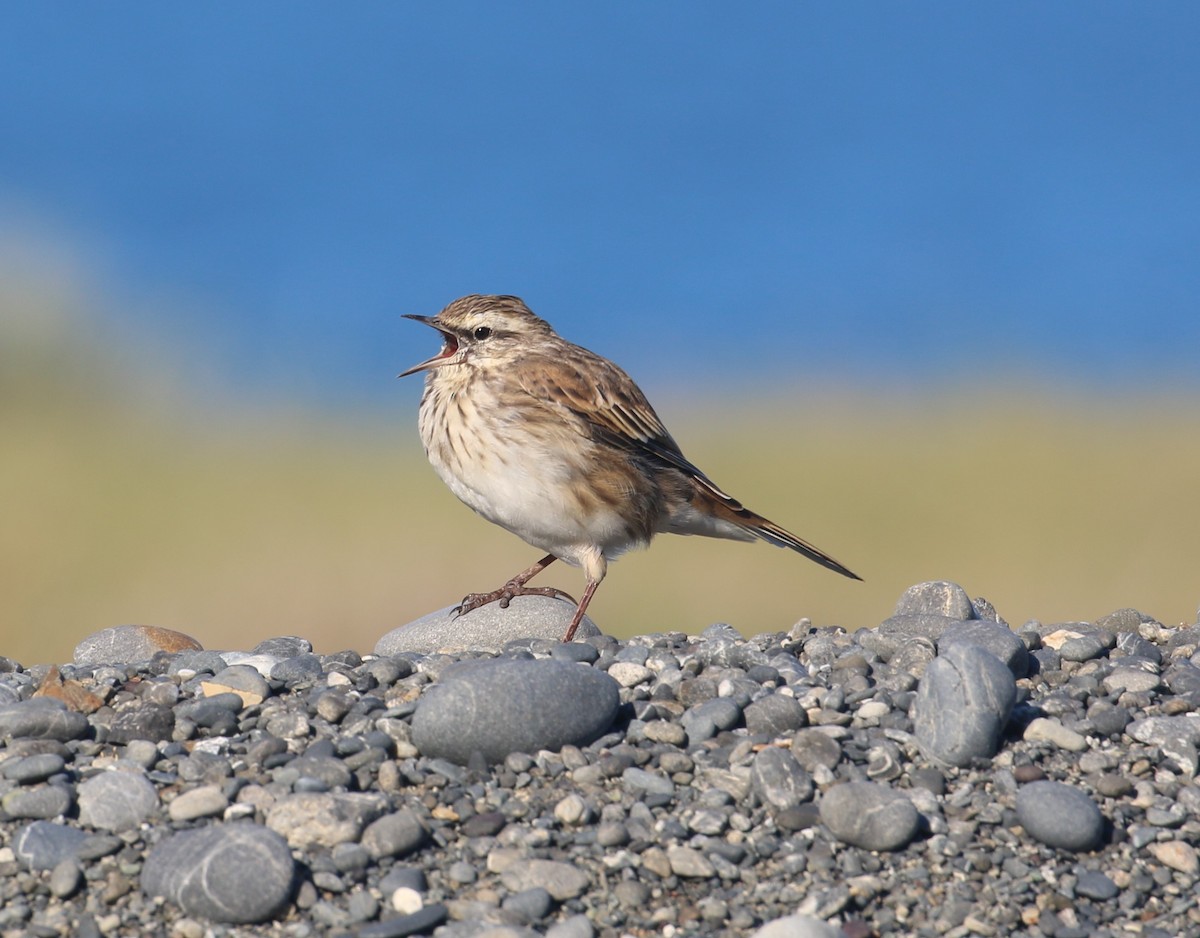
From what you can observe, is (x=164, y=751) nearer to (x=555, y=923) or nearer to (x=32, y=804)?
(x=32, y=804)

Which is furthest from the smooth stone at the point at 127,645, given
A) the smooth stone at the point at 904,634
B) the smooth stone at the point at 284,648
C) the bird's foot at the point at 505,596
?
the smooth stone at the point at 904,634

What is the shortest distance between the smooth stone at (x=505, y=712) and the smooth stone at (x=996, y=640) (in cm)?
190

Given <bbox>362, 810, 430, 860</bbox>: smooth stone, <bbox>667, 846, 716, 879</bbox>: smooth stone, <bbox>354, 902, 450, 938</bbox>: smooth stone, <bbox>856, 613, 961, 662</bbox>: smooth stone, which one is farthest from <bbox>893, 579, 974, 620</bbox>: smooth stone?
<bbox>354, 902, 450, 938</bbox>: smooth stone

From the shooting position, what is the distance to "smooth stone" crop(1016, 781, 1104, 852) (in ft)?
→ 18.0

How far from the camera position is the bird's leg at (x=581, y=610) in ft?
27.5

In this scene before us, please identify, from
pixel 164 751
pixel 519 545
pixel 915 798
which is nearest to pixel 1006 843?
pixel 915 798

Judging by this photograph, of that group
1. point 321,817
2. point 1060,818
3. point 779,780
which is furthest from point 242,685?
point 1060,818

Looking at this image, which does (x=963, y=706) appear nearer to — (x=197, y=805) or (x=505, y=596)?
(x=197, y=805)

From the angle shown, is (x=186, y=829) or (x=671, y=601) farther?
(x=671, y=601)

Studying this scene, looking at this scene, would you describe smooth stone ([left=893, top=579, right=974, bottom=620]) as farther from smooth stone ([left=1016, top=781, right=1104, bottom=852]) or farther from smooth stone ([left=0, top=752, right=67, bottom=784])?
smooth stone ([left=0, top=752, right=67, bottom=784])

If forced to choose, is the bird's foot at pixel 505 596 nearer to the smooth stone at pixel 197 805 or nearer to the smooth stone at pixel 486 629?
the smooth stone at pixel 486 629

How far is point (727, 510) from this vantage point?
30.8 ft

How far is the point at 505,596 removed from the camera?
29.9 ft

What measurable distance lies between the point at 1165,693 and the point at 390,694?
3828mm
